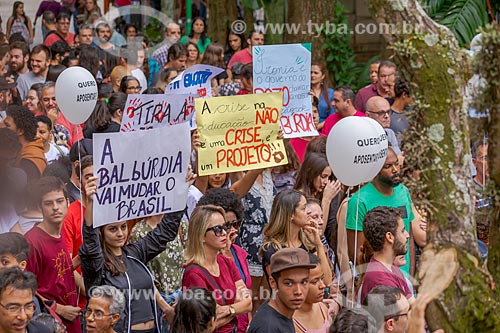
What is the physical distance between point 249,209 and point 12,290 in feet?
9.52

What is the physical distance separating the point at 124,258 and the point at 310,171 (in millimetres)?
2038

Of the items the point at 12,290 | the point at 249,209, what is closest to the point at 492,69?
the point at 12,290

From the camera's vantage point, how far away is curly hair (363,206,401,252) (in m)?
6.54

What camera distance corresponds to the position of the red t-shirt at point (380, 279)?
20.5 feet

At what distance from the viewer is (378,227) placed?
21.5 feet

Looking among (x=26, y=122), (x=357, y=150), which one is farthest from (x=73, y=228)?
(x=357, y=150)

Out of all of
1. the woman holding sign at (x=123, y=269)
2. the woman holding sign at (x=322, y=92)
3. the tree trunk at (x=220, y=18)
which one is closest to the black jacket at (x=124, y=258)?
the woman holding sign at (x=123, y=269)

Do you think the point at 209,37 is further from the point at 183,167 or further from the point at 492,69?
the point at 492,69

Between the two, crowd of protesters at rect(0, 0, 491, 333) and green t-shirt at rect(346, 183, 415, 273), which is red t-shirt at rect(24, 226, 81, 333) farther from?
green t-shirt at rect(346, 183, 415, 273)

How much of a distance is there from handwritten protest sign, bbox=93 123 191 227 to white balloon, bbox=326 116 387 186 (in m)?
1.02

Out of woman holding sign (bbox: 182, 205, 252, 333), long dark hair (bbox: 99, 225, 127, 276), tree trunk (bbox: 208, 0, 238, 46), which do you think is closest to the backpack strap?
woman holding sign (bbox: 182, 205, 252, 333)

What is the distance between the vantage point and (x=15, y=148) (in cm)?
745

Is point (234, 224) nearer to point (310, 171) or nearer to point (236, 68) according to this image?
point (310, 171)

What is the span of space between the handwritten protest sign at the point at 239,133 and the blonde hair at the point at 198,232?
1.17m
